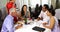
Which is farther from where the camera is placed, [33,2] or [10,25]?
[33,2]

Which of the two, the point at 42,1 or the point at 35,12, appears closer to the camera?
the point at 35,12

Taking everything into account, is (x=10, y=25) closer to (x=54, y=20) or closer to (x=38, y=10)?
(x=54, y=20)

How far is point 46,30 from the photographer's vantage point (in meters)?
2.95

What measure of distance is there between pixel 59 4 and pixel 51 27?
4829 millimetres

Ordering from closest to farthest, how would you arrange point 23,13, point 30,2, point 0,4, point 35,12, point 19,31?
point 19,31, point 23,13, point 0,4, point 35,12, point 30,2

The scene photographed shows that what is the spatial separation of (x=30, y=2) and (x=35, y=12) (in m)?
0.84

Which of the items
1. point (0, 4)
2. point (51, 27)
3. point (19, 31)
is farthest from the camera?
point (0, 4)

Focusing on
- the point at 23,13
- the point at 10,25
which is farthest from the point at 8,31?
the point at 23,13

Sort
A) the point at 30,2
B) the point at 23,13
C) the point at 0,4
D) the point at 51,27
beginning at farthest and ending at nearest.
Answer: the point at 30,2 → the point at 0,4 → the point at 23,13 → the point at 51,27

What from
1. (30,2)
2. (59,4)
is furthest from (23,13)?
(59,4)

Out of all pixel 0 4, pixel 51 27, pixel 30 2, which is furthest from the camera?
pixel 30 2

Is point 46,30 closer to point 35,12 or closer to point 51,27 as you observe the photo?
point 51,27

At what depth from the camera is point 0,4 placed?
6613mm

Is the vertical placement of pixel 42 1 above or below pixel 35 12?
above
